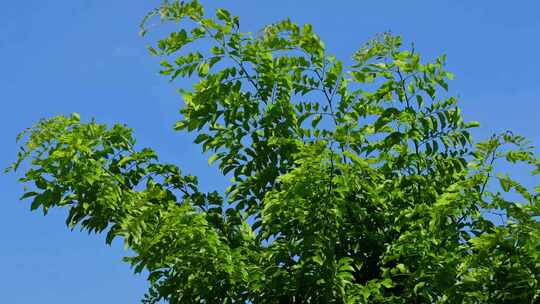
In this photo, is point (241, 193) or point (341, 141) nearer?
point (341, 141)

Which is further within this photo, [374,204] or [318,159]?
[374,204]

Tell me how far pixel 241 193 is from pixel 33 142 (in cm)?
Result: 221

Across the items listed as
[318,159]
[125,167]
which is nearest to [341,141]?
[318,159]

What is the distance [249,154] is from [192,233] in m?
1.64

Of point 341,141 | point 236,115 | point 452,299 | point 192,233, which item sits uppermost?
point 236,115

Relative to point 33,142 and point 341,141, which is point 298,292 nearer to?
point 341,141

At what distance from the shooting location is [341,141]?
27.8 ft

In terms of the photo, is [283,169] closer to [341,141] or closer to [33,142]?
[341,141]

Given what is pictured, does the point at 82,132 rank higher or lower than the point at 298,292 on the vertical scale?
higher

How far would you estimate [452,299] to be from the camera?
26.8ft

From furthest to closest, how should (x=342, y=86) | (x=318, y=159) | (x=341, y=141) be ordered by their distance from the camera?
(x=342, y=86) < (x=341, y=141) < (x=318, y=159)

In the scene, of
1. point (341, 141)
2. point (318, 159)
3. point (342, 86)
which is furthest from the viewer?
point (342, 86)

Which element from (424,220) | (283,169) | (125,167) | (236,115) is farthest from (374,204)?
(125,167)

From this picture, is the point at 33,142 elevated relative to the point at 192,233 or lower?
elevated
